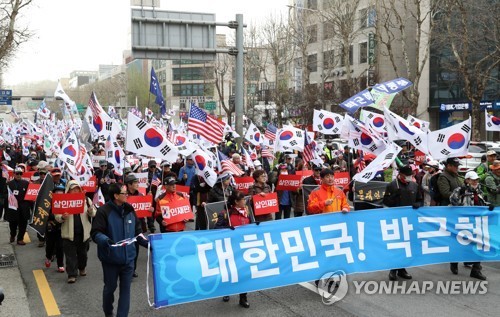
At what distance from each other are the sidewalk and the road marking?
8.9 inches

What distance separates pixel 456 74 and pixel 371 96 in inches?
1180

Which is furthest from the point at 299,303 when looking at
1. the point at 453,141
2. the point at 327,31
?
the point at 327,31

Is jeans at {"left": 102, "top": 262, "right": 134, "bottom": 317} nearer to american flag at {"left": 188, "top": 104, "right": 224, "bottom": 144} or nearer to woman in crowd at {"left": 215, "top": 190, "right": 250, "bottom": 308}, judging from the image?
woman in crowd at {"left": 215, "top": 190, "right": 250, "bottom": 308}

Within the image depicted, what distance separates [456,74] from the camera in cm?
4081

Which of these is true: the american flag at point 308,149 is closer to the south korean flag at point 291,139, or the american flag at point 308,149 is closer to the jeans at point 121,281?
the south korean flag at point 291,139

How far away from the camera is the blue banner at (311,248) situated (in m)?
6.44

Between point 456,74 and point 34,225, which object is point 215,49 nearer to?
point 34,225

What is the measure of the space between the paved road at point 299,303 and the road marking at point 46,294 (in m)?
0.06

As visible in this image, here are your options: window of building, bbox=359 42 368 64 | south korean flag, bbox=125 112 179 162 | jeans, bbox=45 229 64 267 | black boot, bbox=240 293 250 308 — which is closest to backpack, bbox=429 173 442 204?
black boot, bbox=240 293 250 308

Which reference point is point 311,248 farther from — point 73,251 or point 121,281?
point 73,251

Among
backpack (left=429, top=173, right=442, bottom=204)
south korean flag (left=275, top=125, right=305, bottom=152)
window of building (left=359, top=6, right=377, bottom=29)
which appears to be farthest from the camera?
window of building (left=359, top=6, right=377, bottom=29)

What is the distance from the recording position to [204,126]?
13164 millimetres

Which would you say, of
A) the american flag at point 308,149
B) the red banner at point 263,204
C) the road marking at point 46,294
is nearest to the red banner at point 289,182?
the red banner at point 263,204

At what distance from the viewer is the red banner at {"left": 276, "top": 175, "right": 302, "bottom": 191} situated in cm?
1093
